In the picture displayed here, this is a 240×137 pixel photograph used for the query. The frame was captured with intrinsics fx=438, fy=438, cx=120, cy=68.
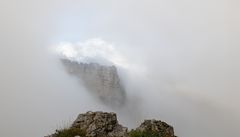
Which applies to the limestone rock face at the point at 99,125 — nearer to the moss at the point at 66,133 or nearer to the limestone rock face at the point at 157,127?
the limestone rock face at the point at 157,127

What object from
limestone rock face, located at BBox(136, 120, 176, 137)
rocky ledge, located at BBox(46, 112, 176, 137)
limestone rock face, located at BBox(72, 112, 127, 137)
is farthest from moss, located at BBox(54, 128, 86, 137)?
limestone rock face, located at BBox(136, 120, 176, 137)

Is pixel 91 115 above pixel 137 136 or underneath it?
above

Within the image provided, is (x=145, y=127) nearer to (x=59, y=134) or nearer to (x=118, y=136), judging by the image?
(x=118, y=136)

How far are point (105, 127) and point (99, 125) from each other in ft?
2.31

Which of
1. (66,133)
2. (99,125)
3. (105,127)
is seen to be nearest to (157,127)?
(105,127)

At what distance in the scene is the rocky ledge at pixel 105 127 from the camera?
32622mm

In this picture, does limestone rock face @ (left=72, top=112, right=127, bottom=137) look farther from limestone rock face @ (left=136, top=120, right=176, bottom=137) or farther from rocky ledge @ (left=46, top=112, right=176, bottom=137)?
limestone rock face @ (left=136, top=120, right=176, bottom=137)

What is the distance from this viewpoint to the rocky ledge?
3262 centimetres

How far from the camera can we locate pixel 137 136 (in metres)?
29.4

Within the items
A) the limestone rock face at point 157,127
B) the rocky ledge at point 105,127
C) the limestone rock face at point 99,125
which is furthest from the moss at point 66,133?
the limestone rock face at point 157,127

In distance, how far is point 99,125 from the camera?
35.8 m

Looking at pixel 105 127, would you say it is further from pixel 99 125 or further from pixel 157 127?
pixel 157 127

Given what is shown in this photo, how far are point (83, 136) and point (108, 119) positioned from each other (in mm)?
6159

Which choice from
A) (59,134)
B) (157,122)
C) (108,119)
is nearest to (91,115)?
(108,119)
